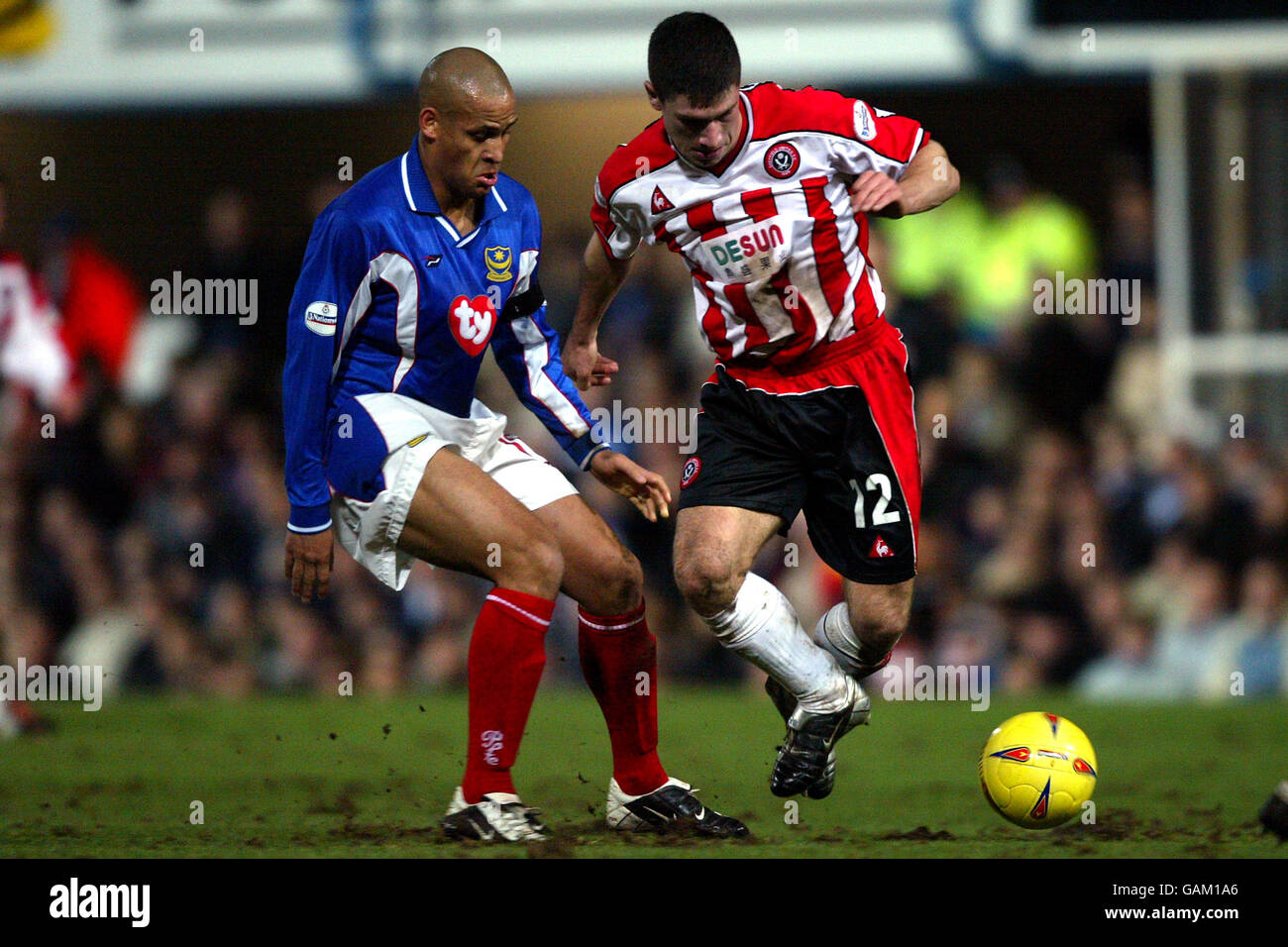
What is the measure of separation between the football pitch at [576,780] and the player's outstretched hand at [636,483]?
1.04 meters

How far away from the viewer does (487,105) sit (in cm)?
520

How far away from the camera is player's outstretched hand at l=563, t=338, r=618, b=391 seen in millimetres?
5934

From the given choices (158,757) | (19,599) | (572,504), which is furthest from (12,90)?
(572,504)

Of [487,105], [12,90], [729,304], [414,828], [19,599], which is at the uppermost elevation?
[12,90]

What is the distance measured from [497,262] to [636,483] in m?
0.83

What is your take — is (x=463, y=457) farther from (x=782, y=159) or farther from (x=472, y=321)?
(x=782, y=159)

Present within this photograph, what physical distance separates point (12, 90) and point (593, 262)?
282 inches

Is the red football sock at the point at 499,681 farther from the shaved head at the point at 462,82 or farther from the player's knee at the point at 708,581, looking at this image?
the shaved head at the point at 462,82

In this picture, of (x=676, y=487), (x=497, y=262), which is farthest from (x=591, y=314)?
(x=676, y=487)

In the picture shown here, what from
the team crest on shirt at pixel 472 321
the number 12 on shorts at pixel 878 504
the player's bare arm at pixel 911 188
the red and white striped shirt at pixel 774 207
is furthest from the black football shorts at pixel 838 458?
the team crest on shirt at pixel 472 321

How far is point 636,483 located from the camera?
5496 millimetres

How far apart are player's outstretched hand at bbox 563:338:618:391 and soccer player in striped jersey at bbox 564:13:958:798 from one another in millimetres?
260

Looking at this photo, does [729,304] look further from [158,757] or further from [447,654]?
[447,654]

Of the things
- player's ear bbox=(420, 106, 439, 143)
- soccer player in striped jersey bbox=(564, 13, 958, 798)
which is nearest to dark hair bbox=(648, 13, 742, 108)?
soccer player in striped jersey bbox=(564, 13, 958, 798)
